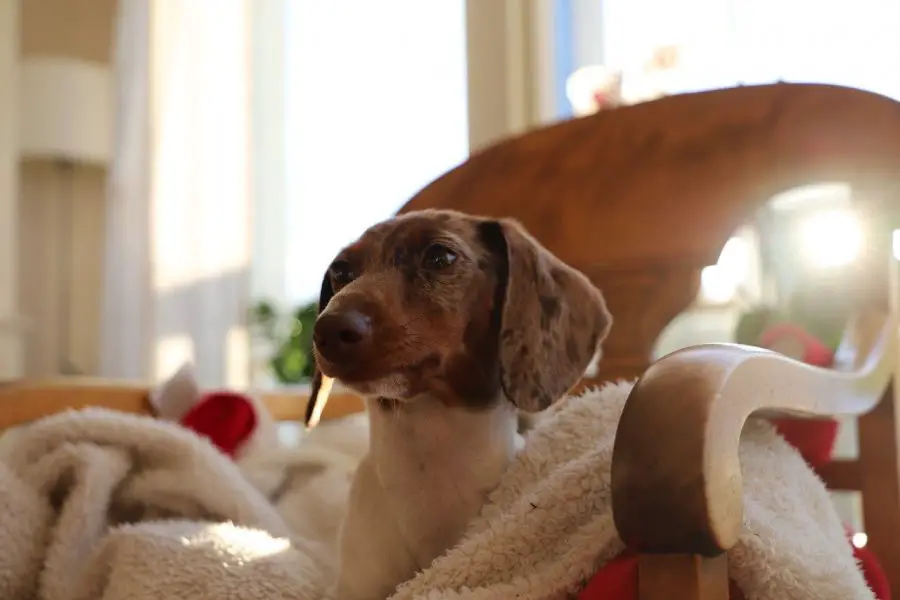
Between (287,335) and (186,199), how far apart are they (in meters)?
0.49

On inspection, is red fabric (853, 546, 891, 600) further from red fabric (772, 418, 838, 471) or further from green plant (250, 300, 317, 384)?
green plant (250, 300, 317, 384)

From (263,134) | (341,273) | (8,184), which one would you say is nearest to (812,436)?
(341,273)

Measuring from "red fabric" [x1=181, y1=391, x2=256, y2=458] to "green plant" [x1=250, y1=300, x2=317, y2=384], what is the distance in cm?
98

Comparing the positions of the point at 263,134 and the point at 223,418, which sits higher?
the point at 263,134

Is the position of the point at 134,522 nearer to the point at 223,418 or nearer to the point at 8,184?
the point at 223,418

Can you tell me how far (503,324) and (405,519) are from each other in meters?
0.17

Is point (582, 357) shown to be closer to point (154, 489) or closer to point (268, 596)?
point (268, 596)

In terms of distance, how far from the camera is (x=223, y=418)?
1201 mm

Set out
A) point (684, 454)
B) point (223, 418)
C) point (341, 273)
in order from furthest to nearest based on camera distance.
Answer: point (223, 418), point (341, 273), point (684, 454)

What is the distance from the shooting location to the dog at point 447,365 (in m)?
0.62

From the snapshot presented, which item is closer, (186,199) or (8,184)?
(186,199)

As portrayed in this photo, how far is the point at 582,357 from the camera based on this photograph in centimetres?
65

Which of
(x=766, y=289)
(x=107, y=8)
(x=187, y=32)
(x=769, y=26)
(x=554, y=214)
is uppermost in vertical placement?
(x=107, y=8)

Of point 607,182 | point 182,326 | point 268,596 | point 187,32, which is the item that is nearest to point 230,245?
point 182,326
